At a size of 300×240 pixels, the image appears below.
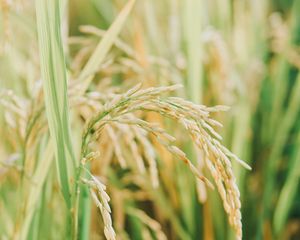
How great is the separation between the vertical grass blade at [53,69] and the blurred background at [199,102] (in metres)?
0.30

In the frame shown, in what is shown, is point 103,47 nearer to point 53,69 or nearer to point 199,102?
point 53,69

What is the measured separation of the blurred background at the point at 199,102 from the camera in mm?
1163

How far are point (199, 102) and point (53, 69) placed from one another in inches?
21.6

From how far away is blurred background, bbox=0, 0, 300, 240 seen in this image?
1.16 m

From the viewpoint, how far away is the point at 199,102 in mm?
1198

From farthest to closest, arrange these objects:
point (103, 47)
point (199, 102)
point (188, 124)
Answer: point (199, 102), point (103, 47), point (188, 124)

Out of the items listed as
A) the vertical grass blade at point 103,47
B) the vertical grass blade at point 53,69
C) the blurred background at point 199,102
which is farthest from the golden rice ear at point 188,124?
the blurred background at point 199,102

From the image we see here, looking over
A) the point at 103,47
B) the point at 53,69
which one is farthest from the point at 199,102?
the point at 53,69

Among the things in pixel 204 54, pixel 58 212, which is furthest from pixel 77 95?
pixel 204 54

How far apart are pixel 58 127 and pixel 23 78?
0.76 metres

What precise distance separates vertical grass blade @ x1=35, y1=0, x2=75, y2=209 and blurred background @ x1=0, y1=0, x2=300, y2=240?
30cm

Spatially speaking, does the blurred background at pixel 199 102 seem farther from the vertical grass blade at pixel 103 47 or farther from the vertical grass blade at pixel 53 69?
the vertical grass blade at pixel 53 69

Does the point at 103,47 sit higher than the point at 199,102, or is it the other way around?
the point at 103,47

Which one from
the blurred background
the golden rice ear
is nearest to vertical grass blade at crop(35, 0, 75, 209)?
the golden rice ear
